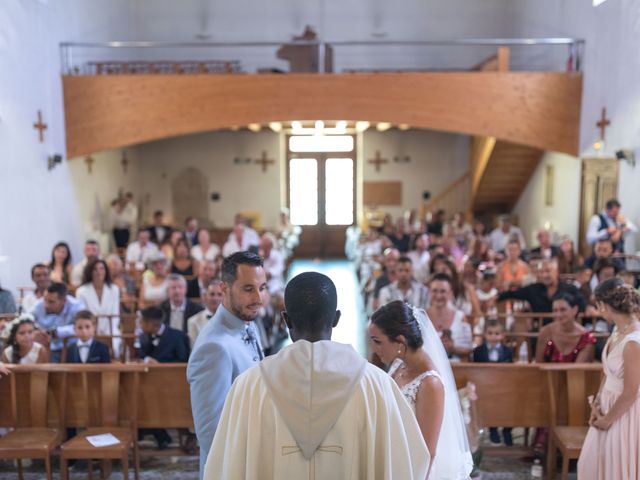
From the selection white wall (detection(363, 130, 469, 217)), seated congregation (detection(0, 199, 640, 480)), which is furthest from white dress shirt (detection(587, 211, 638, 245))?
white wall (detection(363, 130, 469, 217))

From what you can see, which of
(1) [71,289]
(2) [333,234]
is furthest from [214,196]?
(1) [71,289]

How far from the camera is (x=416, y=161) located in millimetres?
16969

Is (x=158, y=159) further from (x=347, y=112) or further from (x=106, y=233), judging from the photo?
(x=347, y=112)

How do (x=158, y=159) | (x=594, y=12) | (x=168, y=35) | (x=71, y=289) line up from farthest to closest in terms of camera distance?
(x=158, y=159)
(x=168, y=35)
(x=594, y=12)
(x=71, y=289)

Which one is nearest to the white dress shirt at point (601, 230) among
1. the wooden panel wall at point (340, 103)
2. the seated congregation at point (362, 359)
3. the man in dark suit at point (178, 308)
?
the seated congregation at point (362, 359)

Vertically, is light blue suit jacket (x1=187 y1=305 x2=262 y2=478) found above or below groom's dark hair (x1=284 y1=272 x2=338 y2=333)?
below

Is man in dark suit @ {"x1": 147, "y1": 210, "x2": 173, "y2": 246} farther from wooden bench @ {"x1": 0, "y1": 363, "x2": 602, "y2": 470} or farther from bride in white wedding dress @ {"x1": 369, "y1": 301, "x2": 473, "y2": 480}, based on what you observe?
bride in white wedding dress @ {"x1": 369, "y1": 301, "x2": 473, "y2": 480}

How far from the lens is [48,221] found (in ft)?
34.1

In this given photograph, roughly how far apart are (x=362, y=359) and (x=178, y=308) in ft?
14.3

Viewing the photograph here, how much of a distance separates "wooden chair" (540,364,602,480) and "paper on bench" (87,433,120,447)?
9.15ft

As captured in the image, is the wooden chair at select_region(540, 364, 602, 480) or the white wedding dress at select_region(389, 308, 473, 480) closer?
the white wedding dress at select_region(389, 308, 473, 480)

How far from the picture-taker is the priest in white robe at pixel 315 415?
1.90m

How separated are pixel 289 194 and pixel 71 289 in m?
9.80

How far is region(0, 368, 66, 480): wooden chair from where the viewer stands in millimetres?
4296
